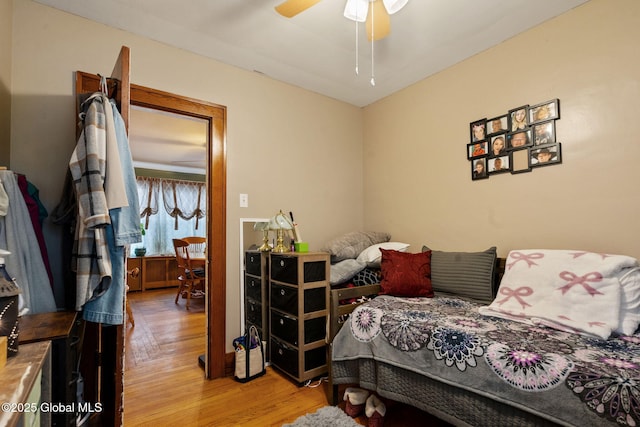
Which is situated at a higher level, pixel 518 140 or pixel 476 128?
pixel 476 128

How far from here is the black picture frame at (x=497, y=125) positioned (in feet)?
7.67

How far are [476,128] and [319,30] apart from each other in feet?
4.71

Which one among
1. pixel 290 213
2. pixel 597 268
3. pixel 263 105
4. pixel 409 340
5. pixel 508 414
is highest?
pixel 263 105

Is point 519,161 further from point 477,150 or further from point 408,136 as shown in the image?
point 408,136

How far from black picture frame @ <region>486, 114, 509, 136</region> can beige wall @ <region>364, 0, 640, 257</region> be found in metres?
0.06

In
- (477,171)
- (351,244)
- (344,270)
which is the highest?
(477,171)

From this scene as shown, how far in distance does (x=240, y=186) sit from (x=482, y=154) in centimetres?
200

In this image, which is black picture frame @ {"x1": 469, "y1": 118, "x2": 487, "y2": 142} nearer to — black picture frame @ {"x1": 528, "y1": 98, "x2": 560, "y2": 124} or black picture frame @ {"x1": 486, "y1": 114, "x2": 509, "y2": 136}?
black picture frame @ {"x1": 486, "y1": 114, "x2": 509, "y2": 136}

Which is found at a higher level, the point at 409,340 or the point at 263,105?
the point at 263,105

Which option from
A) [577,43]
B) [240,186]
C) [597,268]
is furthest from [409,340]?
[577,43]

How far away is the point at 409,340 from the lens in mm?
1646

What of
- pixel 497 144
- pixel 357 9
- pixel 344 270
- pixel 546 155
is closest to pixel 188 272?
pixel 344 270

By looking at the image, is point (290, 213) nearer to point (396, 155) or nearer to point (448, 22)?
point (396, 155)

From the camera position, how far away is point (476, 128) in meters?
2.52
